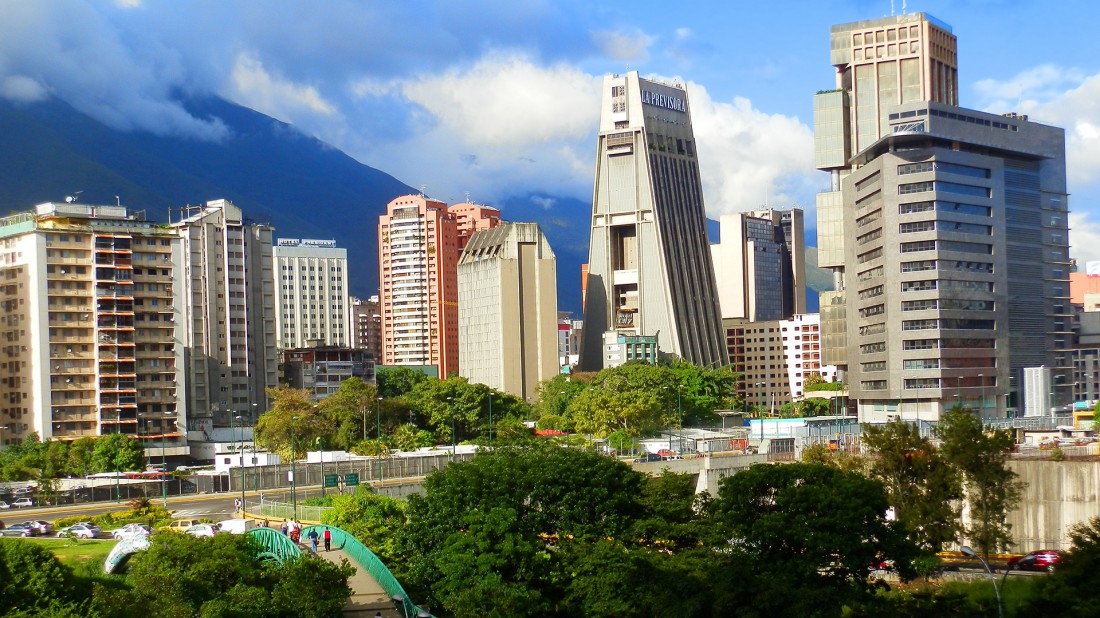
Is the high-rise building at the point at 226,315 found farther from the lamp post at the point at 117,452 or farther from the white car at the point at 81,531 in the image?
the white car at the point at 81,531

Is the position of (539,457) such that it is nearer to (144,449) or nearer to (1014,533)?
(1014,533)

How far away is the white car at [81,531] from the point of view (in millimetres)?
72500

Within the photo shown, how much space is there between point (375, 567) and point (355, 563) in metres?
2.08

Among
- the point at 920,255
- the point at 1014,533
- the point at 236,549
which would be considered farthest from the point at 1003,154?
the point at 236,549

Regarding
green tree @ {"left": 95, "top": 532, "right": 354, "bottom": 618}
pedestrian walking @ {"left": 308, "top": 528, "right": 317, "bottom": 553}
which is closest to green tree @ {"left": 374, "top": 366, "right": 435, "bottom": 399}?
pedestrian walking @ {"left": 308, "top": 528, "right": 317, "bottom": 553}

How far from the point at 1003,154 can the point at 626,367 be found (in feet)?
158

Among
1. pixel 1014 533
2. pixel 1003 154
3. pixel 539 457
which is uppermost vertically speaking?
pixel 1003 154

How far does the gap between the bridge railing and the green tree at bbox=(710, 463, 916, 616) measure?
1271cm

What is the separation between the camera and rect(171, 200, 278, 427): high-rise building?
166875 millimetres

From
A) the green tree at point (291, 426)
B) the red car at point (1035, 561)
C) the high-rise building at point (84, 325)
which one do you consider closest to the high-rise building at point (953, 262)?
the green tree at point (291, 426)

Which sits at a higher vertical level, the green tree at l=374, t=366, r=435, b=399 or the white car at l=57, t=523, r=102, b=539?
the green tree at l=374, t=366, r=435, b=399

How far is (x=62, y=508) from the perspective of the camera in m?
92.9

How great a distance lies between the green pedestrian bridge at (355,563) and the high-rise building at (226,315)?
362ft

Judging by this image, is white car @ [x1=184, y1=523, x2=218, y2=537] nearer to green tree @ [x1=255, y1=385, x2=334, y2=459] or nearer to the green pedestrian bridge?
the green pedestrian bridge
